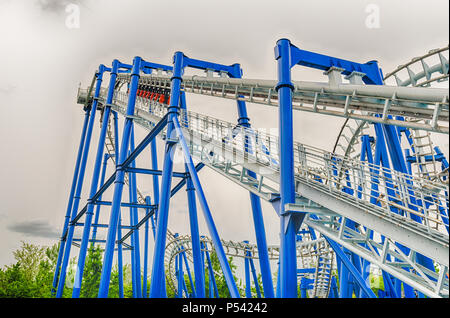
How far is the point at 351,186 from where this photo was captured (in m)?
5.86

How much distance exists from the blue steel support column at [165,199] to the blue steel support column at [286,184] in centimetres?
334

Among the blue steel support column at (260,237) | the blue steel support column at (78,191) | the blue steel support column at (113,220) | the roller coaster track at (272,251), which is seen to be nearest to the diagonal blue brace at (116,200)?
the blue steel support column at (113,220)

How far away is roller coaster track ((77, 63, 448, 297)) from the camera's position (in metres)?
4.11

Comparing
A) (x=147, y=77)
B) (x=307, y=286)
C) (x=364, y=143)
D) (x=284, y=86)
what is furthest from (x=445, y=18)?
(x=307, y=286)

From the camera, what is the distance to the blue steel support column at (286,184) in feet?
17.1

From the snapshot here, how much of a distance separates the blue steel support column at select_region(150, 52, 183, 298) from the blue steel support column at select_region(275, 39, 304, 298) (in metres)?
3.34

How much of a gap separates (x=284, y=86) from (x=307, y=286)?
12.7 metres

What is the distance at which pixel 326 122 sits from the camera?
55.9 ft

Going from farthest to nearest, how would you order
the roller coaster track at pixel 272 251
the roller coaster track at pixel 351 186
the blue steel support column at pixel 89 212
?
the roller coaster track at pixel 272 251, the blue steel support column at pixel 89 212, the roller coaster track at pixel 351 186

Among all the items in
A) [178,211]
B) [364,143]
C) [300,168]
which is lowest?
[300,168]

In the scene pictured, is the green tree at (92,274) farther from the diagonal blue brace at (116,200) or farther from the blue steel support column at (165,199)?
the blue steel support column at (165,199)

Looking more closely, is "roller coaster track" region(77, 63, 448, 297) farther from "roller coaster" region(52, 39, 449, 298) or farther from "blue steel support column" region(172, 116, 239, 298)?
"blue steel support column" region(172, 116, 239, 298)
